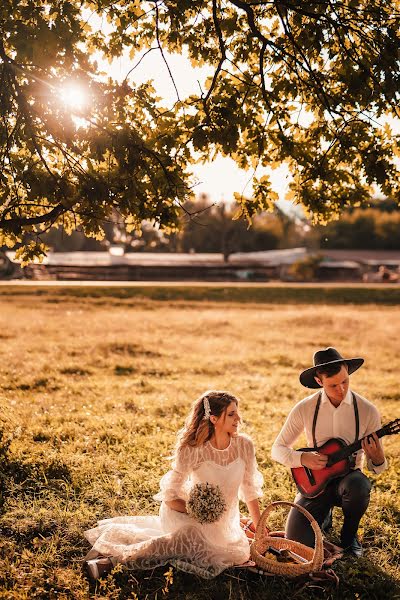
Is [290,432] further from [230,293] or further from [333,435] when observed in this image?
[230,293]

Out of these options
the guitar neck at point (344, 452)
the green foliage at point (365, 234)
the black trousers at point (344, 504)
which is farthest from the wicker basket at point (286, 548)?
the green foliage at point (365, 234)

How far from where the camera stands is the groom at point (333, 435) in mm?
5418

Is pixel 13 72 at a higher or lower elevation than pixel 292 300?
higher

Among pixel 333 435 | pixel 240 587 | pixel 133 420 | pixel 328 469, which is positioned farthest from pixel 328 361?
pixel 133 420

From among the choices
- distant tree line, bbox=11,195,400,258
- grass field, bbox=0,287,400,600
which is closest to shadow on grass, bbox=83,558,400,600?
grass field, bbox=0,287,400,600

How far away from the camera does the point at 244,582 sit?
16.4 feet

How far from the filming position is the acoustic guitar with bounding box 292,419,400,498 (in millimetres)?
5406

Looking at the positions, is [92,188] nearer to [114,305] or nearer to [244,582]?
[244,582]

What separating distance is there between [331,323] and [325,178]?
59.7ft

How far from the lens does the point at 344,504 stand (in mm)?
5434

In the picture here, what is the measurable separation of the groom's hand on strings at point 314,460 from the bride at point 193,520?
42 centimetres

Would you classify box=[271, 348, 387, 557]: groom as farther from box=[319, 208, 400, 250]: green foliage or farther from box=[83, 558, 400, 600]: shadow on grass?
box=[319, 208, 400, 250]: green foliage

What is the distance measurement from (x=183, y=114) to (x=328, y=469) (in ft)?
13.1

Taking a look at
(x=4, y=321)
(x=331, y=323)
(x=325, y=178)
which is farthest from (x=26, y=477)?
(x=331, y=323)
